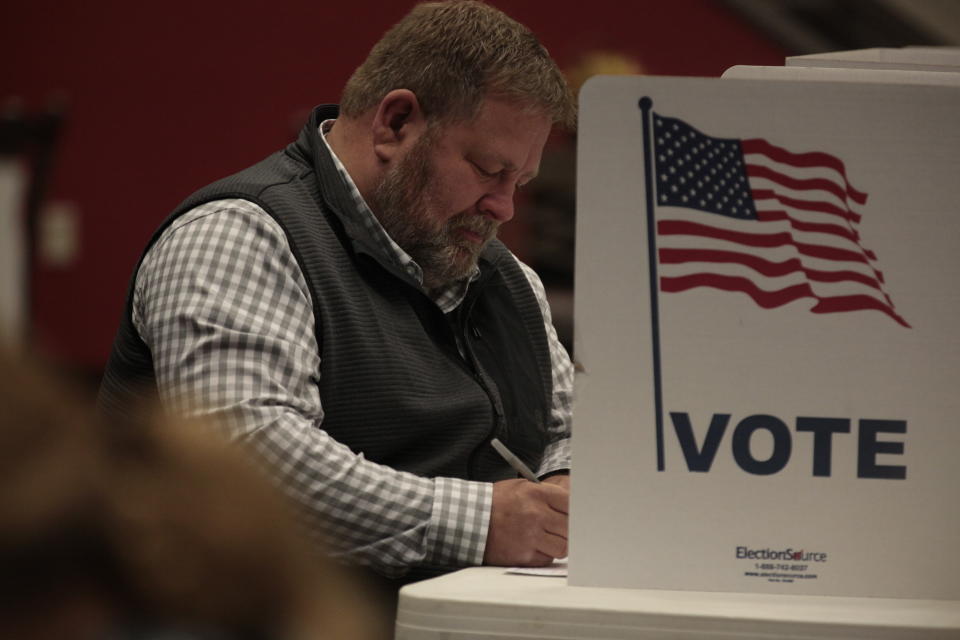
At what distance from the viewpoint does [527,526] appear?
1.53 meters

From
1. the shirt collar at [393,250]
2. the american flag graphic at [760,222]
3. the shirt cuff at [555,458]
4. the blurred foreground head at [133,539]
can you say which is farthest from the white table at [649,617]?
the shirt cuff at [555,458]

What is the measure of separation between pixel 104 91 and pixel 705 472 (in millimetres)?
5276

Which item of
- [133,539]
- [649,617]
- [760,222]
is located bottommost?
[649,617]

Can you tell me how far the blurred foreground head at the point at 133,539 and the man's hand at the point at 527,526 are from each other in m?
1.11

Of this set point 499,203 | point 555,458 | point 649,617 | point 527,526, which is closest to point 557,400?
point 555,458

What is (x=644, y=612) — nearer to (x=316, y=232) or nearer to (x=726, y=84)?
(x=726, y=84)

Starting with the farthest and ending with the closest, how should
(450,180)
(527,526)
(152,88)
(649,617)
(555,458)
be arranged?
(152,88), (555,458), (450,180), (527,526), (649,617)

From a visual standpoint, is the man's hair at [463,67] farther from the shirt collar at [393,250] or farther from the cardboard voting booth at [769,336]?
the cardboard voting booth at [769,336]

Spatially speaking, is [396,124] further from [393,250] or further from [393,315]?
[393,315]

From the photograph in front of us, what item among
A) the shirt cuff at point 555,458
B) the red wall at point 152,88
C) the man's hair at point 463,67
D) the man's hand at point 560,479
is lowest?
the man's hand at point 560,479

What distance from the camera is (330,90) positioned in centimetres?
601

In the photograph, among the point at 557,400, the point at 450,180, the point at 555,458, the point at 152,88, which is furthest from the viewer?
the point at 152,88

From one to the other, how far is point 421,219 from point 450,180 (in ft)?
0.26

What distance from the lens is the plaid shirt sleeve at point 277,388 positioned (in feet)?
5.05
